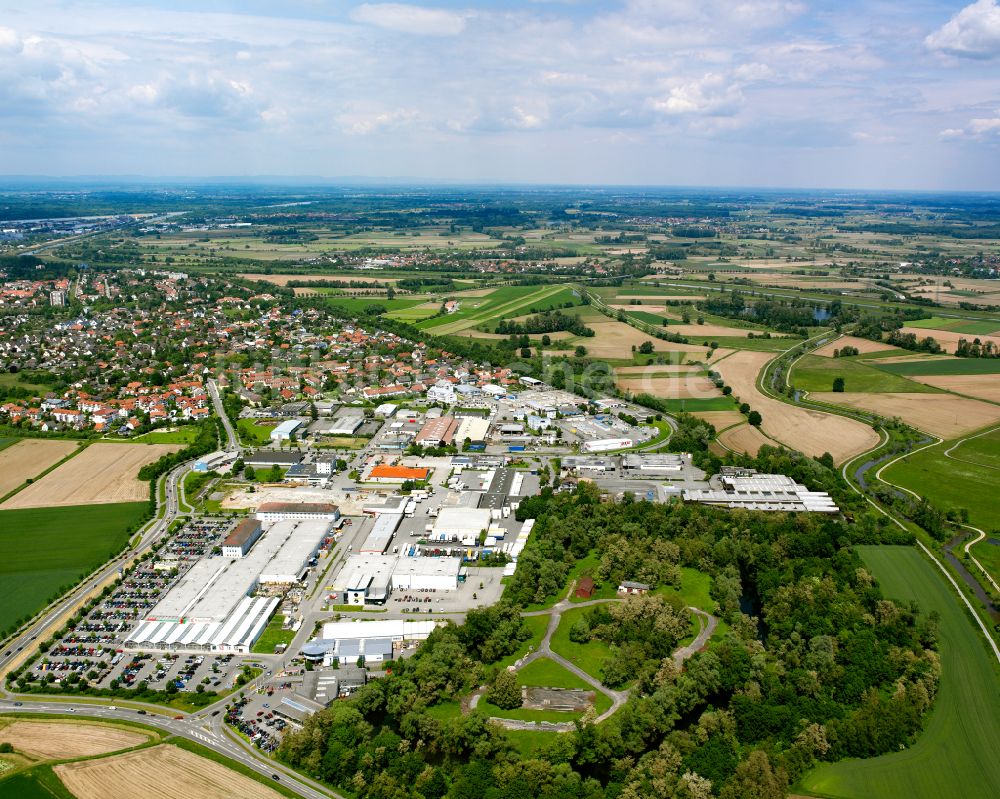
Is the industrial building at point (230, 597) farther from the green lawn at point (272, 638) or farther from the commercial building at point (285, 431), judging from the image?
the commercial building at point (285, 431)

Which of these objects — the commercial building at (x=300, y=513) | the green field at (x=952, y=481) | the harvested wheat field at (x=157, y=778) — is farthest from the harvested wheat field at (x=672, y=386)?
the harvested wheat field at (x=157, y=778)

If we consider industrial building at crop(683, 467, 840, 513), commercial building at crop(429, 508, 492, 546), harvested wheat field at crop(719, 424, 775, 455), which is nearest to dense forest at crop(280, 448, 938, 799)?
commercial building at crop(429, 508, 492, 546)

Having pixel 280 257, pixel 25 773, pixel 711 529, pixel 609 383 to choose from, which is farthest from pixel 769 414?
pixel 280 257

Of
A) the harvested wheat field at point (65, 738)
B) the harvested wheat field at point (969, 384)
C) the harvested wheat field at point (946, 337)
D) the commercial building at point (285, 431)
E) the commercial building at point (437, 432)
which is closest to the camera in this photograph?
the harvested wheat field at point (65, 738)

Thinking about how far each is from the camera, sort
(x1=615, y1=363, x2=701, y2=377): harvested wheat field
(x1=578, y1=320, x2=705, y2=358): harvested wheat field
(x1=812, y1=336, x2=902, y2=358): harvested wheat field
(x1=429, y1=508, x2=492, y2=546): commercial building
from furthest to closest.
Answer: (x1=812, y1=336, x2=902, y2=358): harvested wheat field, (x1=578, y1=320, x2=705, y2=358): harvested wheat field, (x1=615, y1=363, x2=701, y2=377): harvested wheat field, (x1=429, y1=508, x2=492, y2=546): commercial building

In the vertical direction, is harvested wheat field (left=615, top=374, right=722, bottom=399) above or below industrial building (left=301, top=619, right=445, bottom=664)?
above

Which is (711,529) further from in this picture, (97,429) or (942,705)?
(97,429)

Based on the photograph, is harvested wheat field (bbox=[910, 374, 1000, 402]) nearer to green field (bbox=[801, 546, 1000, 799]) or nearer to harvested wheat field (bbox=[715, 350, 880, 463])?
harvested wheat field (bbox=[715, 350, 880, 463])
